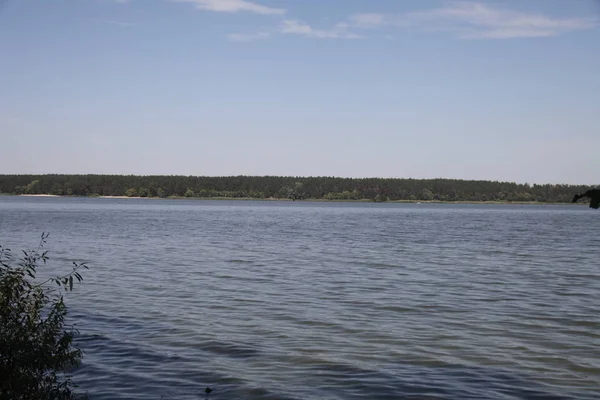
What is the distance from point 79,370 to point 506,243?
4590 centimetres

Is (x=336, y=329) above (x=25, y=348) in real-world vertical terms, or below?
below

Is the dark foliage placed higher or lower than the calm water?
higher

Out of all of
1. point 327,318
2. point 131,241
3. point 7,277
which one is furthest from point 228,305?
point 131,241

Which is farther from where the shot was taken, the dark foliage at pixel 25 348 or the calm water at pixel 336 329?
the calm water at pixel 336 329

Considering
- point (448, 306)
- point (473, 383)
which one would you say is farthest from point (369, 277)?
point (473, 383)

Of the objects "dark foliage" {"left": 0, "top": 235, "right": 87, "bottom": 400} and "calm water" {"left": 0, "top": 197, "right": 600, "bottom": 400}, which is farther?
"calm water" {"left": 0, "top": 197, "right": 600, "bottom": 400}

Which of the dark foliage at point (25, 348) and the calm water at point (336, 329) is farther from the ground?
the dark foliage at point (25, 348)

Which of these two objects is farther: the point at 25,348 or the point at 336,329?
the point at 336,329

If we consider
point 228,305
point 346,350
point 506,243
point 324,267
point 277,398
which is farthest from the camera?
point 506,243

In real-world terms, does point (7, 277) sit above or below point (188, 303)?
above

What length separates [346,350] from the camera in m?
15.1

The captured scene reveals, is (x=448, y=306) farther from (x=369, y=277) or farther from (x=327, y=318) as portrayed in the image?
(x=369, y=277)

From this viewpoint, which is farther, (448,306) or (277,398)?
(448,306)

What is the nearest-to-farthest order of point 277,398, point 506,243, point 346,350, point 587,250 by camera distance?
1. point 277,398
2. point 346,350
3. point 587,250
4. point 506,243
